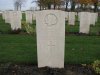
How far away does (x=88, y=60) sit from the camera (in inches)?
307

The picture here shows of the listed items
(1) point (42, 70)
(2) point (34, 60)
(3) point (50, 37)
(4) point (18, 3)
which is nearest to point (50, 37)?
(3) point (50, 37)

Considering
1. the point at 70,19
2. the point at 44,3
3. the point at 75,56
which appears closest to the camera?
the point at 75,56

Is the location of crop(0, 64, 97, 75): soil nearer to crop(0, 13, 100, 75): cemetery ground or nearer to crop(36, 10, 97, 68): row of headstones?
crop(0, 13, 100, 75): cemetery ground

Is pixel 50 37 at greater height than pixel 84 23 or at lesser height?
greater

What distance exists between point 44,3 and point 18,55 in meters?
37.6

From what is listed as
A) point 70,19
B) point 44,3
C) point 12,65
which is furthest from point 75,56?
point 44,3

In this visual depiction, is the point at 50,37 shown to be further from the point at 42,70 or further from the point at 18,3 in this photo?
the point at 18,3

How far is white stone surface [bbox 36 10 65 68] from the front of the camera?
6.87 m

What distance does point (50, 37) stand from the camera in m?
6.95

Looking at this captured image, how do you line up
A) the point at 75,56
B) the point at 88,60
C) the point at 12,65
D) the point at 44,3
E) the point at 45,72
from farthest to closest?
the point at 44,3
the point at 75,56
the point at 88,60
the point at 12,65
the point at 45,72

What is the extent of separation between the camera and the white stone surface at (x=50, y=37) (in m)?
6.87

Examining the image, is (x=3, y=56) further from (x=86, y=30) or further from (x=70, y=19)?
(x=70, y=19)

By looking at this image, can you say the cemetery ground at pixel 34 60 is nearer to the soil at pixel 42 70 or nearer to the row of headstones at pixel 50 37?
the soil at pixel 42 70

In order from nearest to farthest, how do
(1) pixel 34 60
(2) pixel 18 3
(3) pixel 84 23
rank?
1. (1) pixel 34 60
2. (3) pixel 84 23
3. (2) pixel 18 3
